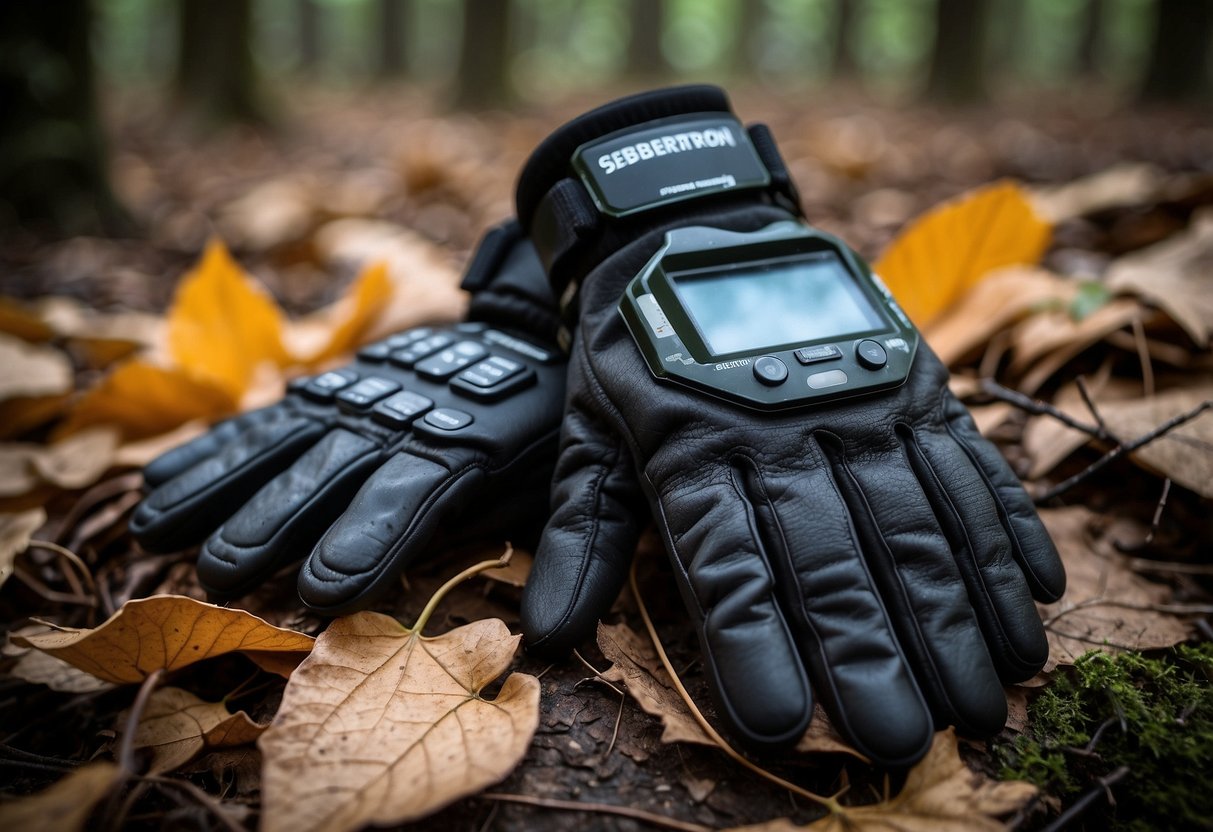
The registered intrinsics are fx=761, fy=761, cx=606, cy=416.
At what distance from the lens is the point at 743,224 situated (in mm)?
1807

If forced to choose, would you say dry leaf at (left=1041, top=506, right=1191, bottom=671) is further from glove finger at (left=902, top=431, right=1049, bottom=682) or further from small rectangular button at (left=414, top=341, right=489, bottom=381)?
small rectangular button at (left=414, top=341, right=489, bottom=381)

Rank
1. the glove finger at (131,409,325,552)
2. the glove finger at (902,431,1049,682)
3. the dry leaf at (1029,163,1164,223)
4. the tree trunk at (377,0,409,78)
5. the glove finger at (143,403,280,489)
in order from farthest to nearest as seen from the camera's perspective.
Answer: the tree trunk at (377,0,409,78)
the dry leaf at (1029,163,1164,223)
the glove finger at (143,403,280,489)
the glove finger at (131,409,325,552)
the glove finger at (902,431,1049,682)

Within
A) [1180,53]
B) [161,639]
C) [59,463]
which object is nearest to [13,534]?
[59,463]

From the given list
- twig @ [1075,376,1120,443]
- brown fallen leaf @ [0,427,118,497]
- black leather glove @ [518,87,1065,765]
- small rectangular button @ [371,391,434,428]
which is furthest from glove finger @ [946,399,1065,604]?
brown fallen leaf @ [0,427,118,497]

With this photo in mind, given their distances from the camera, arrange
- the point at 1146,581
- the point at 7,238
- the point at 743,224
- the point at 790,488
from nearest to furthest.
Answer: the point at 790,488
the point at 1146,581
the point at 743,224
the point at 7,238

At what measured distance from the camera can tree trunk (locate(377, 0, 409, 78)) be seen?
675 inches

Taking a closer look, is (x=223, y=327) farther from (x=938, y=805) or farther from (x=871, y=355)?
(x=938, y=805)

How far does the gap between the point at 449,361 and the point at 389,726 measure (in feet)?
2.85

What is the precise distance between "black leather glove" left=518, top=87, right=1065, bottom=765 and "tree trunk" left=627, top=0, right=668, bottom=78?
18.0 metres

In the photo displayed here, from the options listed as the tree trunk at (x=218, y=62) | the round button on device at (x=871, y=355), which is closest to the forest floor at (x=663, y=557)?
the round button on device at (x=871, y=355)

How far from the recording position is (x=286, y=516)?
1.54m

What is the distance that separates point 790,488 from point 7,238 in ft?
14.6

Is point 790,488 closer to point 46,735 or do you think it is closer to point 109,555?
point 46,735

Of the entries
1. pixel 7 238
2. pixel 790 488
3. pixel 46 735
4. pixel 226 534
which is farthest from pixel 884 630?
pixel 7 238
